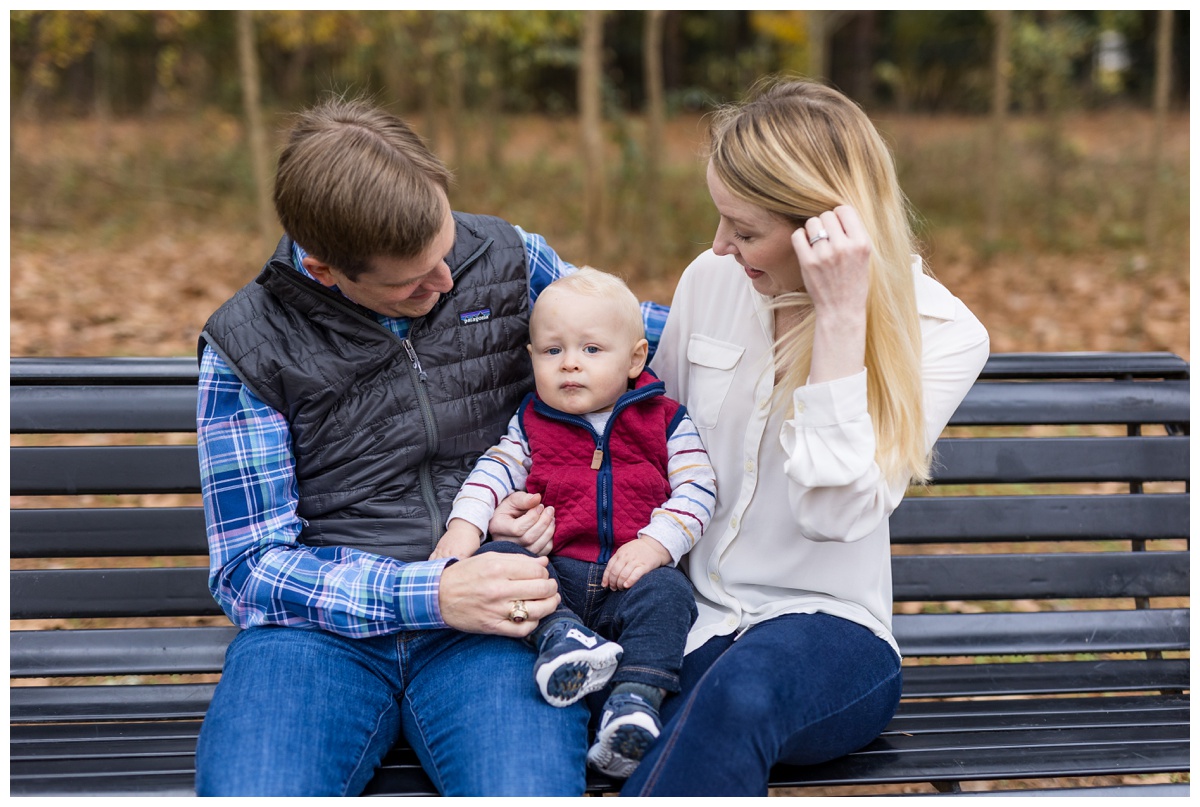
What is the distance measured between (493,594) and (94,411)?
4.41 feet

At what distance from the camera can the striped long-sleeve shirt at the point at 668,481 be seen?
2.48 meters

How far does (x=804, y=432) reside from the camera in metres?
2.25

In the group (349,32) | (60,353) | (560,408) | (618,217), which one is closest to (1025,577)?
(560,408)

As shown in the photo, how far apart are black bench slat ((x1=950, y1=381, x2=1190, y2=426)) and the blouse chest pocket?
878mm

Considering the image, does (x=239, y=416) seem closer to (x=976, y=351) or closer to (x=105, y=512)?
(x=105, y=512)

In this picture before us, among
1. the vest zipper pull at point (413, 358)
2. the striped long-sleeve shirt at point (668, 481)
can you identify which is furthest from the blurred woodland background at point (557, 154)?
the striped long-sleeve shirt at point (668, 481)

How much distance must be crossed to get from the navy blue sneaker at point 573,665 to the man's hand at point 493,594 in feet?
0.30

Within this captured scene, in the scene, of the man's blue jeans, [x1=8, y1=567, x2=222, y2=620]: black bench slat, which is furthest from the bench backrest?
the man's blue jeans

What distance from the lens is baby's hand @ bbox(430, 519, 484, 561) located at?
2467mm

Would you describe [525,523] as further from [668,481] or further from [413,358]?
[413,358]

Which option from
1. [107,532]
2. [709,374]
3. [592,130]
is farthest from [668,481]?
[592,130]

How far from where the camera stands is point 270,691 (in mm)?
2246

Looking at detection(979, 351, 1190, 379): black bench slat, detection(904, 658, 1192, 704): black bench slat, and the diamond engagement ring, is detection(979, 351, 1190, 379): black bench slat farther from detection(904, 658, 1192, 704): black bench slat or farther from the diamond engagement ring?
the diamond engagement ring

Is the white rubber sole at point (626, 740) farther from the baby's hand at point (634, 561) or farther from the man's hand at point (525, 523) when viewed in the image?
the man's hand at point (525, 523)
